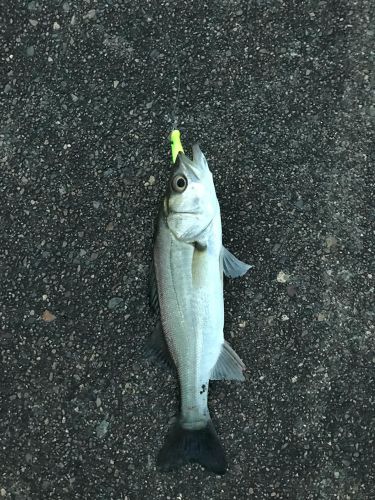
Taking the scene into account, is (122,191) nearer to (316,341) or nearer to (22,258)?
(22,258)

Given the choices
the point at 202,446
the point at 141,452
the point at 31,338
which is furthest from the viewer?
the point at 31,338

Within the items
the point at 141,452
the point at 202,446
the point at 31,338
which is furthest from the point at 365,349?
the point at 31,338

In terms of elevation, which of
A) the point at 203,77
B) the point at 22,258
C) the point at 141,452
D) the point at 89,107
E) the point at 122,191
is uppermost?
the point at 203,77

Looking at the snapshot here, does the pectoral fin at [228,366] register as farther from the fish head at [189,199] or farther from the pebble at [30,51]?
the pebble at [30,51]

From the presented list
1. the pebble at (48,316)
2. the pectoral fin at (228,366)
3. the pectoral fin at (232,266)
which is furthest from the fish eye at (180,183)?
the pebble at (48,316)

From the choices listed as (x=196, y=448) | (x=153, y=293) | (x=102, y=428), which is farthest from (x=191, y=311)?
(x=102, y=428)

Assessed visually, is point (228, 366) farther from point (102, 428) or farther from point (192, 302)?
point (102, 428)

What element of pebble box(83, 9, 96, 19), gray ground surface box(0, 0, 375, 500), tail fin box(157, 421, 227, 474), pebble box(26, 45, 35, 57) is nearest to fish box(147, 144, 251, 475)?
tail fin box(157, 421, 227, 474)
